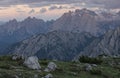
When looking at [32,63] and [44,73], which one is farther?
[32,63]

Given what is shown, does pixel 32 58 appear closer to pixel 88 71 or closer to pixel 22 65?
pixel 22 65

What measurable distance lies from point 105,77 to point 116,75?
2.15 meters

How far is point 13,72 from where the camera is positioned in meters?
34.6

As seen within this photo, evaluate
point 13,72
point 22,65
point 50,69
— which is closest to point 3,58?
point 22,65

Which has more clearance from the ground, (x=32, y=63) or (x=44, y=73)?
(x=32, y=63)

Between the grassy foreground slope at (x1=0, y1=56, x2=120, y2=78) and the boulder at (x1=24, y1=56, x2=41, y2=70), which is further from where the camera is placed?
the boulder at (x1=24, y1=56, x2=41, y2=70)

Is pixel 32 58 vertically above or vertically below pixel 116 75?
above

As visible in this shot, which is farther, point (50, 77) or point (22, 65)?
point (22, 65)

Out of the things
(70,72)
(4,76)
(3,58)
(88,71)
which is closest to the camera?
(4,76)

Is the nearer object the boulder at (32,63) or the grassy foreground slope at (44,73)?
the grassy foreground slope at (44,73)

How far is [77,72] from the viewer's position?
4159cm

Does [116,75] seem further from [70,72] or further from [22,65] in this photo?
[22,65]

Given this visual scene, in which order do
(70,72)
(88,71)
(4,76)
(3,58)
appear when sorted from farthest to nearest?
(3,58) → (88,71) → (70,72) → (4,76)

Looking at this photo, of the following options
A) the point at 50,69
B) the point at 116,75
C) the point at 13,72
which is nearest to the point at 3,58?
the point at 50,69
